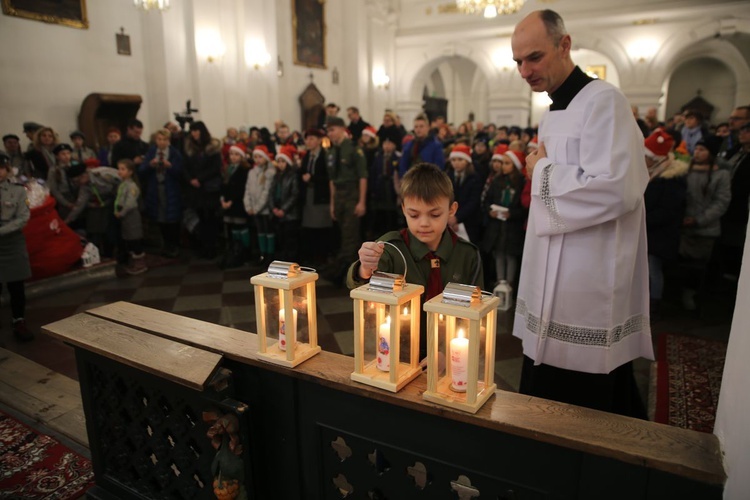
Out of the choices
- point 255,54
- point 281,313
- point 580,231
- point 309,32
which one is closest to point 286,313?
point 281,313

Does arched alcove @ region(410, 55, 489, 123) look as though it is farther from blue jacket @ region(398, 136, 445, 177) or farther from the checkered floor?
the checkered floor

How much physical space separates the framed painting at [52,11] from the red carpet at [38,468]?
267 inches

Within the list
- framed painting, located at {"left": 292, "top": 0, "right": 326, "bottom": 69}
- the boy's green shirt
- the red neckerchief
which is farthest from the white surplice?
framed painting, located at {"left": 292, "top": 0, "right": 326, "bottom": 69}

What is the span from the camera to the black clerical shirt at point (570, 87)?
183 cm

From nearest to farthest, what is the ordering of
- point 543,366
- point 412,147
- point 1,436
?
point 543,366, point 1,436, point 412,147

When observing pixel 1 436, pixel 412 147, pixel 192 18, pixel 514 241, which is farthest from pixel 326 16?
pixel 1 436

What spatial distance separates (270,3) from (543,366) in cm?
1091

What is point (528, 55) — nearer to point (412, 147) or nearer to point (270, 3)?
point (412, 147)

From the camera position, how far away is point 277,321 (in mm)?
1724

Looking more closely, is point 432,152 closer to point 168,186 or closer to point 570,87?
point 168,186

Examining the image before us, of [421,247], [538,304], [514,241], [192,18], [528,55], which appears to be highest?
[192,18]

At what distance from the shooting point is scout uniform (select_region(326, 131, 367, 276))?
5594 millimetres

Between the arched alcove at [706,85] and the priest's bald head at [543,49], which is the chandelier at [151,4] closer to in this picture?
the priest's bald head at [543,49]

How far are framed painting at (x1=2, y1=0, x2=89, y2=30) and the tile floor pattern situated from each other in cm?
434
